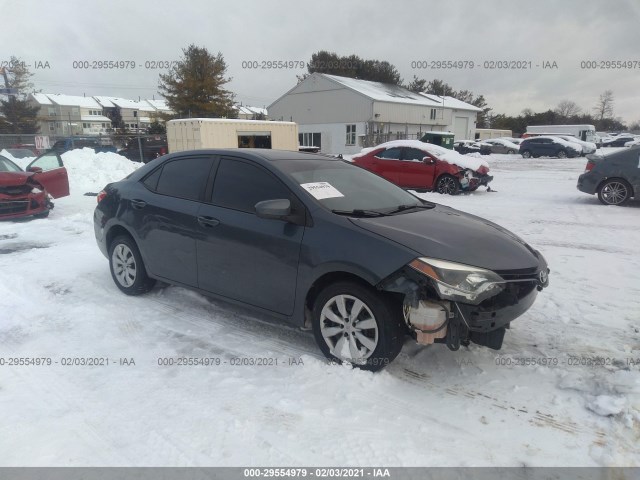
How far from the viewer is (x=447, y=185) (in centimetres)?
1258

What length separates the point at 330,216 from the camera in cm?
343

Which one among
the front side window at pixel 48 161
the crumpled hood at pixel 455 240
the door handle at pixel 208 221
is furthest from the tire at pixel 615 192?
the front side window at pixel 48 161

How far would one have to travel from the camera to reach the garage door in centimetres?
5248

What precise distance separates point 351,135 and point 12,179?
3466cm

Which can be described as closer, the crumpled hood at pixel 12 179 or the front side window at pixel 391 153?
the crumpled hood at pixel 12 179

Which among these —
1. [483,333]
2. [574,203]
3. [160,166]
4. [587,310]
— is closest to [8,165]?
[160,166]

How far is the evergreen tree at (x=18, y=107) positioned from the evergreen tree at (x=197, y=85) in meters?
11.8

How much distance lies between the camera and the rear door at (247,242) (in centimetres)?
354

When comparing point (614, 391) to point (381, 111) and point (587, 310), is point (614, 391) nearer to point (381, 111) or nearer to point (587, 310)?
point (587, 310)

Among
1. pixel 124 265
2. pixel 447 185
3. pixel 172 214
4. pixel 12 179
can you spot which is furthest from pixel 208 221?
pixel 447 185

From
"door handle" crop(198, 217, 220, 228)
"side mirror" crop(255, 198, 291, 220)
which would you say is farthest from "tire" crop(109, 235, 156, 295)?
"side mirror" crop(255, 198, 291, 220)

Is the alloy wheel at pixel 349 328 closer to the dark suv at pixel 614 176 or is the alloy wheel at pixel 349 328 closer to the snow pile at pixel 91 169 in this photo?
the dark suv at pixel 614 176

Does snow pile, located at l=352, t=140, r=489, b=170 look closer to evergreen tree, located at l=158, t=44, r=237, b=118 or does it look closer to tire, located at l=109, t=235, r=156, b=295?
tire, located at l=109, t=235, r=156, b=295

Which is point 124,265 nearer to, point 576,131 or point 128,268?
point 128,268
